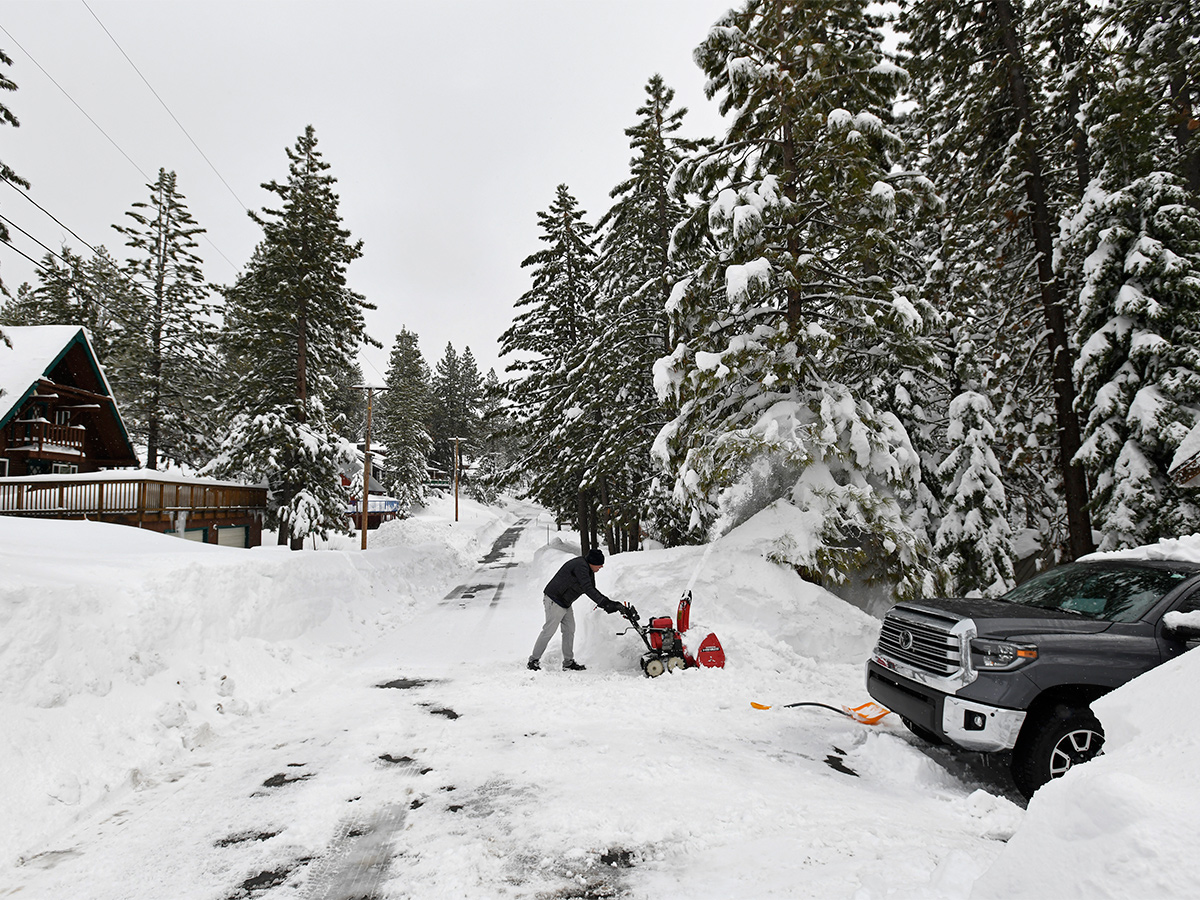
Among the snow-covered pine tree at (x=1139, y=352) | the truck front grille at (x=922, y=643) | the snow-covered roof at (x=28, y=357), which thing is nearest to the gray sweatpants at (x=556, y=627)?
the truck front grille at (x=922, y=643)

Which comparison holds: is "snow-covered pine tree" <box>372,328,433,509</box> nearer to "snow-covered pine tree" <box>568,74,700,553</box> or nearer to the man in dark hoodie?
"snow-covered pine tree" <box>568,74,700,553</box>

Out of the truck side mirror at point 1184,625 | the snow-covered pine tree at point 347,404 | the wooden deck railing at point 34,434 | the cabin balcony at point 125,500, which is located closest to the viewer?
the truck side mirror at point 1184,625

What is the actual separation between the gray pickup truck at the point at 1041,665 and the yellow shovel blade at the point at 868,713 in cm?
110

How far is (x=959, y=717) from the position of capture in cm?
461

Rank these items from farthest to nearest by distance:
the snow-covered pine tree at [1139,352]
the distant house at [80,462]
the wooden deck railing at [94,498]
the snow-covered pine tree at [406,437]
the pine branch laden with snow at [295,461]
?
the snow-covered pine tree at [406,437] < the pine branch laden with snow at [295,461] < the distant house at [80,462] < the wooden deck railing at [94,498] < the snow-covered pine tree at [1139,352]

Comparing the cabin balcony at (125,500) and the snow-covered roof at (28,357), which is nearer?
the cabin balcony at (125,500)

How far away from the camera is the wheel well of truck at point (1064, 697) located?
4.52 meters

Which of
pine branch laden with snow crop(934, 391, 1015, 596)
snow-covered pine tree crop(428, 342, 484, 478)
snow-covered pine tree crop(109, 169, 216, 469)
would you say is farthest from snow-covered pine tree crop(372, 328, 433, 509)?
pine branch laden with snow crop(934, 391, 1015, 596)

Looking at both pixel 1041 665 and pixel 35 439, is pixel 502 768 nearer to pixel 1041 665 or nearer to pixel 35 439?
pixel 1041 665

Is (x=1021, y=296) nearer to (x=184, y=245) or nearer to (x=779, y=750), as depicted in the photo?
(x=779, y=750)

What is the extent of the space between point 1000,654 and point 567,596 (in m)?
5.22

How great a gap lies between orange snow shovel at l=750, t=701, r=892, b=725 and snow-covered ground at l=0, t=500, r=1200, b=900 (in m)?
0.14

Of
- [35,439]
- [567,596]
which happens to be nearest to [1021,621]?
[567,596]

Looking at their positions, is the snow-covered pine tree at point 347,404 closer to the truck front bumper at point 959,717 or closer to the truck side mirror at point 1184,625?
the truck front bumper at point 959,717
